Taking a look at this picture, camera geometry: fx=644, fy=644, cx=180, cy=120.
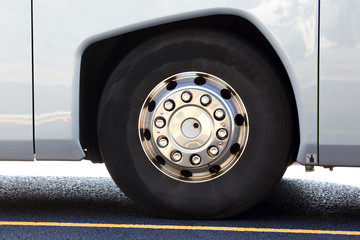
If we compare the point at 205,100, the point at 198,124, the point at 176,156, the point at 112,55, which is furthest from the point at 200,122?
the point at 112,55

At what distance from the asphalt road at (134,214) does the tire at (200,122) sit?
166 millimetres

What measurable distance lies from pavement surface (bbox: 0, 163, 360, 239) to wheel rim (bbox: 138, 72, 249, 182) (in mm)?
344

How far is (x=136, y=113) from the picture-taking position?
134 inches

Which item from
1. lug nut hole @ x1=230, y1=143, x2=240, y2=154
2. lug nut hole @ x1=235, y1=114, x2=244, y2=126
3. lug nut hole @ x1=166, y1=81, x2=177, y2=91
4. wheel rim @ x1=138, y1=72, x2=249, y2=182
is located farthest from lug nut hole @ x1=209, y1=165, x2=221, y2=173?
lug nut hole @ x1=166, y1=81, x2=177, y2=91

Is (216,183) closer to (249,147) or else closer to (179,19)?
(249,147)

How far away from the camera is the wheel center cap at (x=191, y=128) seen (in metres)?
3.34

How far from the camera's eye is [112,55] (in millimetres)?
3639

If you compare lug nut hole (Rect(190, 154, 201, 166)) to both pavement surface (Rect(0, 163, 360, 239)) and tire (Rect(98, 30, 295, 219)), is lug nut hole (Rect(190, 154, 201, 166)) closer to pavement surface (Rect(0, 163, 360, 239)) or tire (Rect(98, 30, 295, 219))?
tire (Rect(98, 30, 295, 219))

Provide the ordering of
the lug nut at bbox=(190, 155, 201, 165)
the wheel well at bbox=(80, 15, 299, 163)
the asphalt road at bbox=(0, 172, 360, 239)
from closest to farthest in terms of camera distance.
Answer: the asphalt road at bbox=(0, 172, 360, 239) < the lug nut at bbox=(190, 155, 201, 165) < the wheel well at bbox=(80, 15, 299, 163)

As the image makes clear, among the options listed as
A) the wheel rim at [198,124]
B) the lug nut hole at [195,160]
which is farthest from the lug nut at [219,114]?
the lug nut hole at [195,160]

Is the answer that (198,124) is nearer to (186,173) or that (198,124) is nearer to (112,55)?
(186,173)

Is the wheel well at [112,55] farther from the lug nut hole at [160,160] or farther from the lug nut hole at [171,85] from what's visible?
the lug nut hole at [160,160]

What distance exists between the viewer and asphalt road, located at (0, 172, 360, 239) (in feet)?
10.6

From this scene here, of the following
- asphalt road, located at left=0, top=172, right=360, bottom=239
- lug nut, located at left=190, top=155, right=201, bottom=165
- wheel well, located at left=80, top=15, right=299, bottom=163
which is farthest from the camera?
wheel well, located at left=80, top=15, right=299, bottom=163
